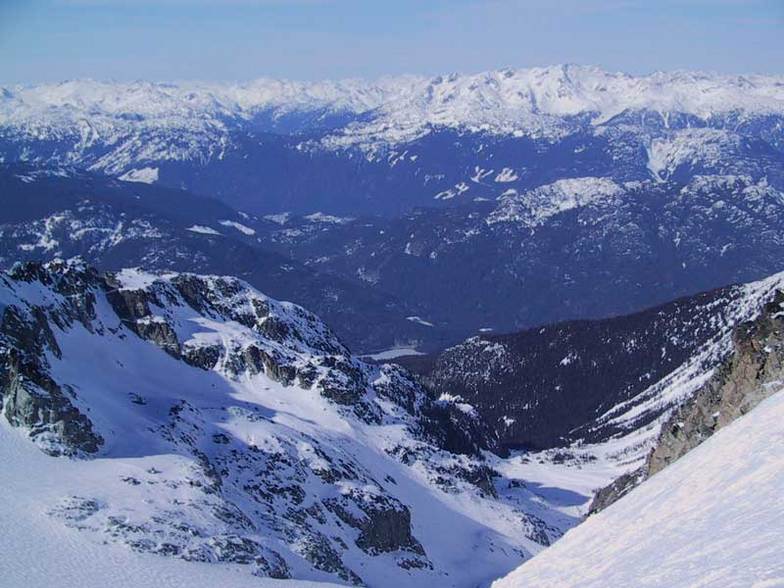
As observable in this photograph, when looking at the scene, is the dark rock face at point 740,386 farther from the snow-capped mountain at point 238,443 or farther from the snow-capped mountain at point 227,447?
the snow-capped mountain at point 227,447

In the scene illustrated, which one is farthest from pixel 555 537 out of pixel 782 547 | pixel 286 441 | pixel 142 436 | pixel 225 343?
pixel 782 547

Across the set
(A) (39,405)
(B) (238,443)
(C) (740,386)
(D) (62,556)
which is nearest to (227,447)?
(B) (238,443)

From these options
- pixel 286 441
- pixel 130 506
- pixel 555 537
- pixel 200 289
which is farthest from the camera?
pixel 200 289

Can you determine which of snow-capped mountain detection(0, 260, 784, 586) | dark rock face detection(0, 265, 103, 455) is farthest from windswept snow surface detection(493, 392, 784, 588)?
dark rock face detection(0, 265, 103, 455)

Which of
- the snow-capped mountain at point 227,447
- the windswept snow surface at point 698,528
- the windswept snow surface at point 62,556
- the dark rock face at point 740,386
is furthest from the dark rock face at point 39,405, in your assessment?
the windswept snow surface at point 698,528

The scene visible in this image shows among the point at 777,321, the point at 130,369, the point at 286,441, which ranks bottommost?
the point at 286,441

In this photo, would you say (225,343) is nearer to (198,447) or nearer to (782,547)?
(198,447)

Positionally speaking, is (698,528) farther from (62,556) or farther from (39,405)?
(39,405)
